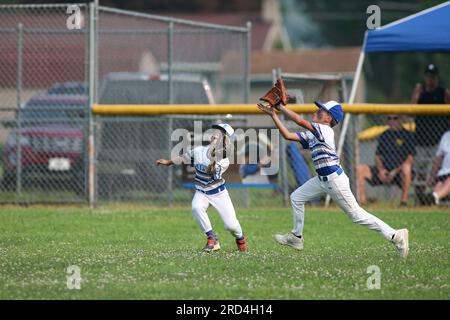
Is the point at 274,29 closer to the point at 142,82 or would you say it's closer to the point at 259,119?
the point at 259,119

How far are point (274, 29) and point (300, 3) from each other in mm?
4989

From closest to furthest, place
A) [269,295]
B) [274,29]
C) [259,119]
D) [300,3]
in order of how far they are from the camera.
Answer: [269,295]
[259,119]
[274,29]
[300,3]

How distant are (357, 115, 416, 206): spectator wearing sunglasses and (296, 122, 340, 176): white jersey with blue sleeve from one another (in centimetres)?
538

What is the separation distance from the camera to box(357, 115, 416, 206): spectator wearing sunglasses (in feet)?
50.4

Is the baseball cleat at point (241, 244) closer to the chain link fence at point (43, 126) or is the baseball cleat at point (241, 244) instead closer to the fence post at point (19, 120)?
the chain link fence at point (43, 126)

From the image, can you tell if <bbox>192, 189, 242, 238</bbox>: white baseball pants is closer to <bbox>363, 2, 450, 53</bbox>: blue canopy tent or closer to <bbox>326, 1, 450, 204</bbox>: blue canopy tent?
<bbox>326, 1, 450, 204</bbox>: blue canopy tent

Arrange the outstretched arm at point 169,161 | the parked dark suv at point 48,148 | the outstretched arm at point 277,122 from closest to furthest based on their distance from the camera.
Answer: the outstretched arm at point 277,122
the outstretched arm at point 169,161
the parked dark suv at point 48,148

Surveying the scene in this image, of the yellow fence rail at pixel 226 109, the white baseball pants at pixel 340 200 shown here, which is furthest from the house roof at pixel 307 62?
the white baseball pants at pixel 340 200

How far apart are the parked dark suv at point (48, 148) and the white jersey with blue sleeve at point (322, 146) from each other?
20.0ft

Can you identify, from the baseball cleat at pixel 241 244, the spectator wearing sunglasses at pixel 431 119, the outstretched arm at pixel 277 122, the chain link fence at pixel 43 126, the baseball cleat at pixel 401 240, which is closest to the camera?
the outstretched arm at pixel 277 122

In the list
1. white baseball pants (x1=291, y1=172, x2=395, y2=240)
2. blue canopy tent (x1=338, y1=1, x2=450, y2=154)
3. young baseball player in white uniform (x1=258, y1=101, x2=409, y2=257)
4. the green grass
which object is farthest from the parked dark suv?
young baseball player in white uniform (x1=258, y1=101, x2=409, y2=257)

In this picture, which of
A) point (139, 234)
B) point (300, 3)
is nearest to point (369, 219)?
point (139, 234)

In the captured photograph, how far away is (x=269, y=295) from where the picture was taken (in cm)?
786

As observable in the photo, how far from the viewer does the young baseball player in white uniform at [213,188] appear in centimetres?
1048
